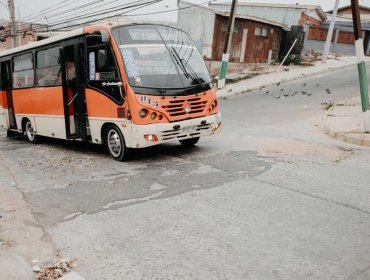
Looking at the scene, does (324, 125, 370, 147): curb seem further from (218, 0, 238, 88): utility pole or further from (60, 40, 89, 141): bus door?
(218, 0, 238, 88): utility pole

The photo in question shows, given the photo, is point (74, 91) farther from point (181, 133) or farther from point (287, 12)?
point (287, 12)

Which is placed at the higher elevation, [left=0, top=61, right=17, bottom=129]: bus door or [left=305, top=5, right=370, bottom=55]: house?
[left=305, top=5, right=370, bottom=55]: house

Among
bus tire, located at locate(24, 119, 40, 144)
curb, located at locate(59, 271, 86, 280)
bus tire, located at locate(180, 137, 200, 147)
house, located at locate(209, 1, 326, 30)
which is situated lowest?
bus tire, located at locate(24, 119, 40, 144)

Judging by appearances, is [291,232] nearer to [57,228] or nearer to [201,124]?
[57,228]

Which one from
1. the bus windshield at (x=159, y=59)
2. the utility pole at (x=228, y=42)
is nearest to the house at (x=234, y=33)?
the utility pole at (x=228, y=42)

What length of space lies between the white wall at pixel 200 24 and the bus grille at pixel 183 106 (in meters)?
21.2

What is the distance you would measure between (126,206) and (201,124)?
3.20 meters

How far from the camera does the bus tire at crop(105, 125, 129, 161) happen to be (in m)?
7.92

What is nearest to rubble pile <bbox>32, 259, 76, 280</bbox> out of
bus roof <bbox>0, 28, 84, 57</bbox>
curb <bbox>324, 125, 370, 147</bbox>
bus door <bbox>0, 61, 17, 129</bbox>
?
bus roof <bbox>0, 28, 84, 57</bbox>

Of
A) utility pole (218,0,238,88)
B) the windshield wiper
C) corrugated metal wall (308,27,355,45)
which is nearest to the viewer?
the windshield wiper

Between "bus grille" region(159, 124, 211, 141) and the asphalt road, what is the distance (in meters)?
0.49

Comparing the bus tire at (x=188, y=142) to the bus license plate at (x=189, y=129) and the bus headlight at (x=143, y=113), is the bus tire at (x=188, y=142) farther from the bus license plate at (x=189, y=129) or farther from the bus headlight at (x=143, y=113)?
the bus headlight at (x=143, y=113)

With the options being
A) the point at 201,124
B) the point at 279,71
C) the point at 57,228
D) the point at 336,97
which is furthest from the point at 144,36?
the point at 279,71

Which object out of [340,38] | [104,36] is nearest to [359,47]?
[104,36]
